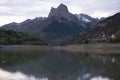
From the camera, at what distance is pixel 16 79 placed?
133 ft

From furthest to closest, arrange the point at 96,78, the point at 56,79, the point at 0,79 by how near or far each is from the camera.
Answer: the point at 96,78 → the point at 56,79 → the point at 0,79

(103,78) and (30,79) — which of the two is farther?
(103,78)

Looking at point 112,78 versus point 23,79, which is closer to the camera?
point 23,79

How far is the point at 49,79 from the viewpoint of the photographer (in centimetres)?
4359

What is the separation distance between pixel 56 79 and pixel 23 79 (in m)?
4.86

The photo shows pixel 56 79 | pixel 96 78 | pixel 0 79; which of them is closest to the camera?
pixel 0 79

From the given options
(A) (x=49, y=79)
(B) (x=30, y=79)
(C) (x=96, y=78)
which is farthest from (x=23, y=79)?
(C) (x=96, y=78)

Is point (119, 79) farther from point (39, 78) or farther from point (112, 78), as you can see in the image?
point (39, 78)

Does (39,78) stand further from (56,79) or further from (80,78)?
(80,78)

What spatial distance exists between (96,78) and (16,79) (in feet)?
41.6

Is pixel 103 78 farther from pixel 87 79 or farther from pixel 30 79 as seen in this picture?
pixel 30 79

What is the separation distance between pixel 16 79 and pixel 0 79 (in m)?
2.11

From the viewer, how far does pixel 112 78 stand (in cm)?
4416

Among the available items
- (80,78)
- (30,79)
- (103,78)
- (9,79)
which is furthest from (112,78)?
(9,79)
